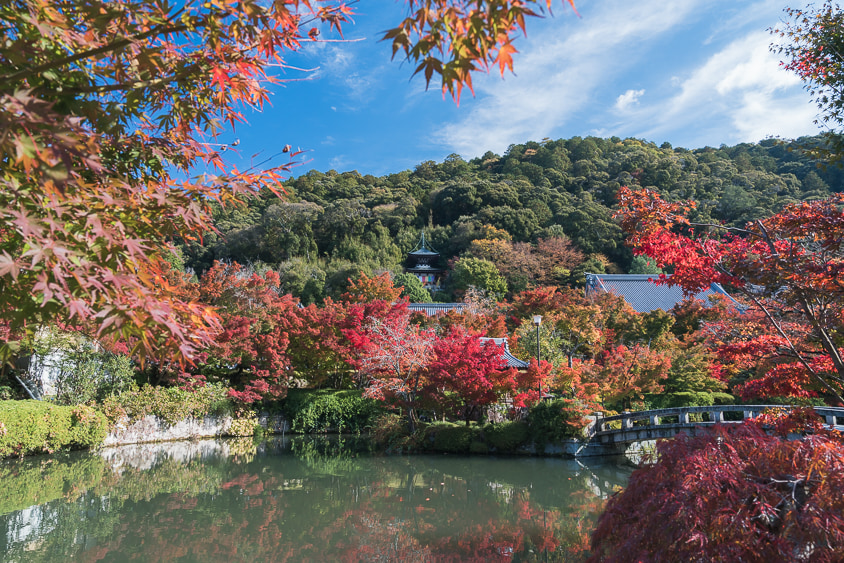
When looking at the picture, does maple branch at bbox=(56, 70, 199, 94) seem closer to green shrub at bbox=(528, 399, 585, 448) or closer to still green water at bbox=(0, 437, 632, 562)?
still green water at bbox=(0, 437, 632, 562)

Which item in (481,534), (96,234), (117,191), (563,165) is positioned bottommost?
(481,534)

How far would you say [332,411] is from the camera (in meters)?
16.0

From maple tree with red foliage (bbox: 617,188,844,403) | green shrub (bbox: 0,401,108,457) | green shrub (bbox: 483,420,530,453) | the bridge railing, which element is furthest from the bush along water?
green shrub (bbox: 0,401,108,457)

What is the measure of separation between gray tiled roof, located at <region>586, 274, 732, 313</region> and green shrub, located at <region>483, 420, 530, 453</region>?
14.0 m

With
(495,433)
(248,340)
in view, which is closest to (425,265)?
(248,340)

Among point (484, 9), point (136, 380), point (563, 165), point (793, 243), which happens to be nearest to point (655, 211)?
point (793, 243)

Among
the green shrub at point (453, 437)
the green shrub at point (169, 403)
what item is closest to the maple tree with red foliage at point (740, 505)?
the green shrub at point (453, 437)

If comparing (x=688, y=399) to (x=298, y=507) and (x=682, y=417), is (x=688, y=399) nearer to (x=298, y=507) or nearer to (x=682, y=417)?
(x=682, y=417)

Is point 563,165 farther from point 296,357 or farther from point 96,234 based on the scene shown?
point 96,234

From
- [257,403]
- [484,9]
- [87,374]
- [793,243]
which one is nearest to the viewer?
[484,9]

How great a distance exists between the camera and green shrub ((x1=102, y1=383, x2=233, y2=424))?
43.6 feet

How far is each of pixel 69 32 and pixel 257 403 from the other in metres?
15.9

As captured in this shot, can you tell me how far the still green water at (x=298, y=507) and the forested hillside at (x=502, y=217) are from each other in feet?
56.5

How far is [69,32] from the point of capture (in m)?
1.69
